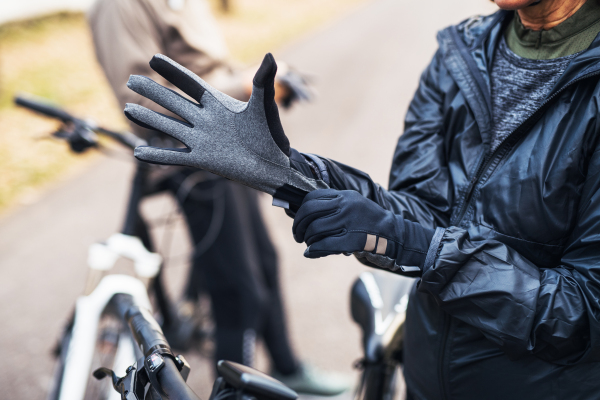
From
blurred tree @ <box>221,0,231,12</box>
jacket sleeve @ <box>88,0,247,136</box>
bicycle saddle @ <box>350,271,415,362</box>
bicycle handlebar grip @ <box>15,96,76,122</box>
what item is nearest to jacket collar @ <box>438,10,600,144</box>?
bicycle saddle @ <box>350,271,415,362</box>

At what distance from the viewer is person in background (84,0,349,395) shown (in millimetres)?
2111

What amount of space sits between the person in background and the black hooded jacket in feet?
3.74

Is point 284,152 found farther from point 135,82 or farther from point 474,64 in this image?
point 474,64

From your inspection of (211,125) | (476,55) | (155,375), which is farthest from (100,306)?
(476,55)

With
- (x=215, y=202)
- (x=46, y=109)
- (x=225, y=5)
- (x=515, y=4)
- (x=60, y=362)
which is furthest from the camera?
(x=225, y=5)

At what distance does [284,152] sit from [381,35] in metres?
8.03

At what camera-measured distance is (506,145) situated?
1.24 metres

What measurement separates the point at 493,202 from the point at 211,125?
721 millimetres

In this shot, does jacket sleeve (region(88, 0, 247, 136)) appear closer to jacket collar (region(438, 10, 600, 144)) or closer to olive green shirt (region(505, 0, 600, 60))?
jacket collar (region(438, 10, 600, 144))

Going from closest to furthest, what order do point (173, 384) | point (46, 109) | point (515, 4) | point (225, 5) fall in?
point (173, 384) < point (515, 4) < point (46, 109) < point (225, 5)

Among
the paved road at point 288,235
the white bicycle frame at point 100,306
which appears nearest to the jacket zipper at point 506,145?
the white bicycle frame at point 100,306

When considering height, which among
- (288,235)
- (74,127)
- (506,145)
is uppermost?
(74,127)

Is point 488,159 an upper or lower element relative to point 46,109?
lower

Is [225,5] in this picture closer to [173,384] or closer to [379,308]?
[379,308]
